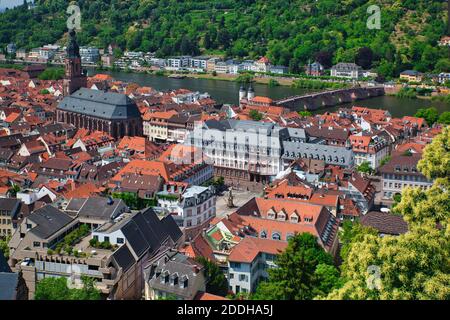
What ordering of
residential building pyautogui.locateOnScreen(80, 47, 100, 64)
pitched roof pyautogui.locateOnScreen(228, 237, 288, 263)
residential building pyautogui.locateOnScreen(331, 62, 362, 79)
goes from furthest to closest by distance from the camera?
residential building pyautogui.locateOnScreen(80, 47, 100, 64), residential building pyautogui.locateOnScreen(331, 62, 362, 79), pitched roof pyautogui.locateOnScreen(228, 237, 288, 263)

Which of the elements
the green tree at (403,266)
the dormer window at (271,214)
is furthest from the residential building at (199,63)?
the green tree at (403,266)

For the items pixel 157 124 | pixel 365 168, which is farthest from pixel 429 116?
pixel 157 124

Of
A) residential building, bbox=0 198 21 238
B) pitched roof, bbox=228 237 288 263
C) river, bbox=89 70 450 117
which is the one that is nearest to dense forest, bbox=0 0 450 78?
river, bbox=89 70 450 117

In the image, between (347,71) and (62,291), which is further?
(347,71)

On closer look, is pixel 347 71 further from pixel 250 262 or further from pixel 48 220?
pixel 48 220

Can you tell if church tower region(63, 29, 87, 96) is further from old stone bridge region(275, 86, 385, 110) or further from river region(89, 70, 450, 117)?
old stone bridge region(275, 86, 385, 110)
